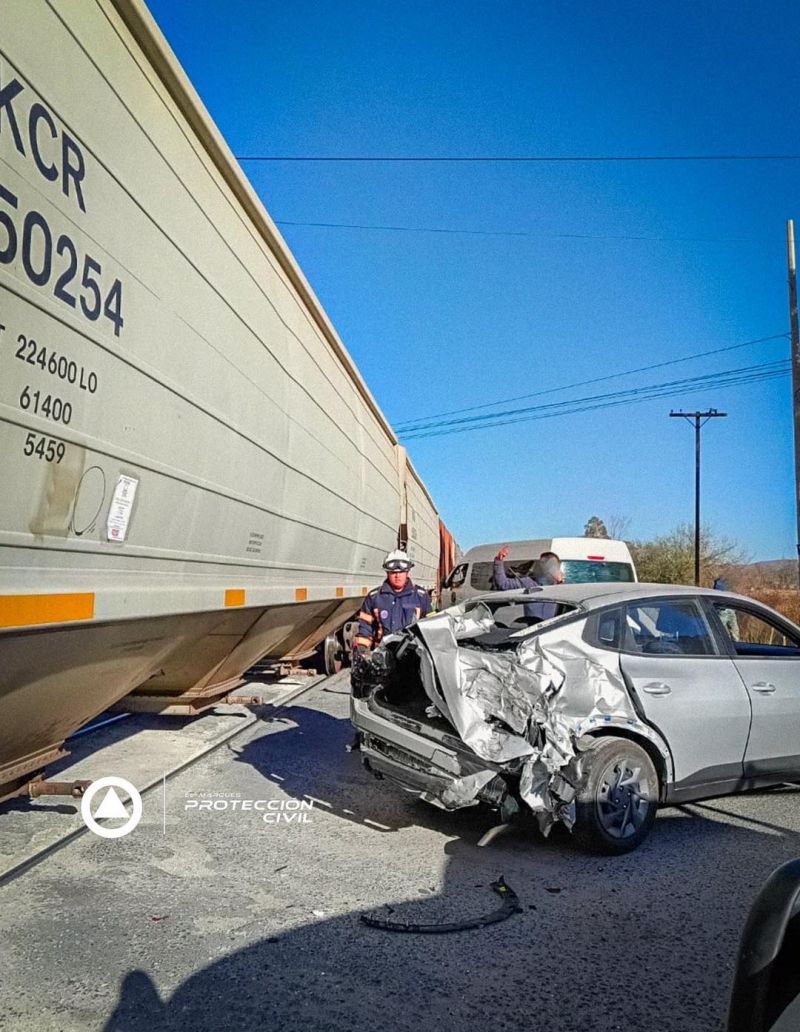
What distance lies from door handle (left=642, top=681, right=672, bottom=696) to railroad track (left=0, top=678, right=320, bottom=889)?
3286mm

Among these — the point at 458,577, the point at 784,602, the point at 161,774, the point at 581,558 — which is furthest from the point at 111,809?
the point at 784,602

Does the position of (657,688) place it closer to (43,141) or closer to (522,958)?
(522,958)

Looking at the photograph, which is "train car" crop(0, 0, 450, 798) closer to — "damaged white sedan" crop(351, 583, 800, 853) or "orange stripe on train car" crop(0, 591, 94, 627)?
"orange stripe on train car" crop(0, 591, 94, 627)

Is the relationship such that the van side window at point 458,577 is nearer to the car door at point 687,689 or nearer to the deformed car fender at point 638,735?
the car door at point 687,689

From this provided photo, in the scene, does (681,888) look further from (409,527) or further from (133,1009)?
(409,527)

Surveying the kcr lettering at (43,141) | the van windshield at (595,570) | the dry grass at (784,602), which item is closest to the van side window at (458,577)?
the van windshield at (595,570)

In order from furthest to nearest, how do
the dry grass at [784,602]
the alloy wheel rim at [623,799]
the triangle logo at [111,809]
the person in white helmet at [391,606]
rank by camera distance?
the dry grass at [784,602]
the person in white helmet at [391,606]
the triangle logo at [111,809]
the alloy wheel rim at [623,799]

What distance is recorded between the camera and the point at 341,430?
861cm

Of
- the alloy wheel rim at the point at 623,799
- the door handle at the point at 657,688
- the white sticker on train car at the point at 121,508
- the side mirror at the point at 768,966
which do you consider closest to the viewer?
the side mirror at the point at 768,966

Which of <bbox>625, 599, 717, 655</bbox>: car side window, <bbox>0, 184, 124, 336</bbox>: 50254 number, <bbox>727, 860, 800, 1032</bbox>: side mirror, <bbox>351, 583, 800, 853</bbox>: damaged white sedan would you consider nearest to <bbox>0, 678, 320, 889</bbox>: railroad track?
<bbox>351, 583, 800, 853</bbox>: damaged white sedan

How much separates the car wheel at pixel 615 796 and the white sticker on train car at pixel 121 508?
274 cm

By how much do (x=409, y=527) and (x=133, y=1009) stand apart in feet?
39.1

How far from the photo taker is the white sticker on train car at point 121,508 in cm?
366

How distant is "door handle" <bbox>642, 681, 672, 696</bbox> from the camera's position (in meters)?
5.16
